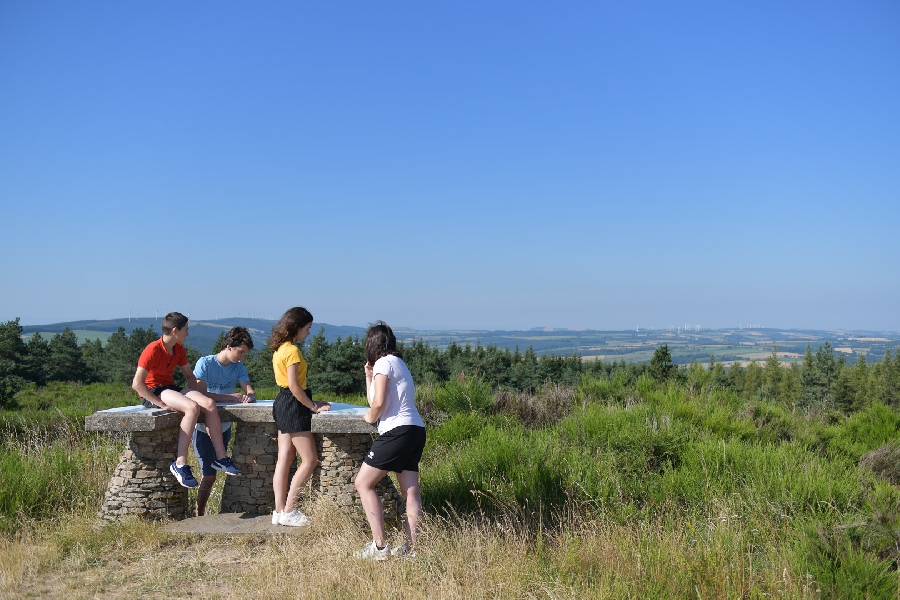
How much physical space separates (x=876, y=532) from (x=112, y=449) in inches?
337

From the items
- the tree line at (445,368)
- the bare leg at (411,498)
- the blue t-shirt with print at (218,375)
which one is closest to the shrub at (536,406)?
the tree line at (445,368)

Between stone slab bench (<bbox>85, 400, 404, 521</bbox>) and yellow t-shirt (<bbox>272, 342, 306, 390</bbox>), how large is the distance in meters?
0.45

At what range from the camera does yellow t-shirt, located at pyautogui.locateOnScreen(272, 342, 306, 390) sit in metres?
5.58

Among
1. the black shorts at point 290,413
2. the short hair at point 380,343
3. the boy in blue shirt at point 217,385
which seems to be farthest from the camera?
the boy in blue shirt at point 217,385

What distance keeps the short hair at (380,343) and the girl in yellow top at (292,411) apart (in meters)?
0.72

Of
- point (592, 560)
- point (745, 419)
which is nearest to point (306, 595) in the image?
point (592, 560)

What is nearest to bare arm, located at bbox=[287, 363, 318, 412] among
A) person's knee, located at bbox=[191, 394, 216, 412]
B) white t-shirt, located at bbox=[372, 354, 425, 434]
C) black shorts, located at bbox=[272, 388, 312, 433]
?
black shorts, located at bbox=[272, 388, 312, 433]

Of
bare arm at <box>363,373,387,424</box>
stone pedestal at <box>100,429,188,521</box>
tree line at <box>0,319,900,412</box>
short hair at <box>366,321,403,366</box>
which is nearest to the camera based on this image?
bare arm at <box>363,373,387,424</box>

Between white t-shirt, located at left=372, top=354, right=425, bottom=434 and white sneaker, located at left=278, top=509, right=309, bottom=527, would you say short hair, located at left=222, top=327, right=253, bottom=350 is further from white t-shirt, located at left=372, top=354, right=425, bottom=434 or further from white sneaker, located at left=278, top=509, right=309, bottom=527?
white t-shirt, located at left=372, top=354, right=425, bottom=434

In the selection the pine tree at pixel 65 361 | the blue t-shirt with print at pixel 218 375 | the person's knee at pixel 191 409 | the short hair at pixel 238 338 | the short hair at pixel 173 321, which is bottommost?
the pine tree at pixel 65 361

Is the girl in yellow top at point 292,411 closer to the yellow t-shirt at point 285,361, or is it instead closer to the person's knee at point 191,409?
the yellow t-shirt at point 285,361

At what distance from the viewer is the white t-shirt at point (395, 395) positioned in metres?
5.00

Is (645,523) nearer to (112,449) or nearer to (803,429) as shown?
(803,429)

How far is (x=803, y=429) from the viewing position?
34.3 feet
